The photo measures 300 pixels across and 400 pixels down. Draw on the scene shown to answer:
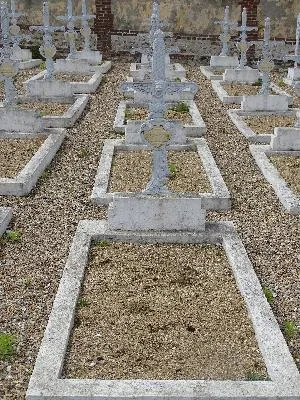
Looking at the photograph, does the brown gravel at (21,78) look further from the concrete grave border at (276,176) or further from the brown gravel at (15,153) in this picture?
the concrete grave border at (276,176)

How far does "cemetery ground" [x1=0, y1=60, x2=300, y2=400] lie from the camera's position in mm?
4215

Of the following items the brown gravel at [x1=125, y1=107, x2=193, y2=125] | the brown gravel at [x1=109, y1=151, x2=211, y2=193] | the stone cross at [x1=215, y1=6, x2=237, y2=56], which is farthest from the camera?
the stone cross at [x1=215, y1=6, x2=237, y2=56]

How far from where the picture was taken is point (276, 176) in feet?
26.1

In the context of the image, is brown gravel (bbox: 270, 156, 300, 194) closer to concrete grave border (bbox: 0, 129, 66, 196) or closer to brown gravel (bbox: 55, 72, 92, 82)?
concrete grave border (bbox: 0, 129, 66, 196)

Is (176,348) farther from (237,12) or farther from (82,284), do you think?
(237,12)

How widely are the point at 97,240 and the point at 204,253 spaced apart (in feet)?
3.65

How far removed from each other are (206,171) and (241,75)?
845 cm

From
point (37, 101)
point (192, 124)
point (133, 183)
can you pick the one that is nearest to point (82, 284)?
point (133, 183)

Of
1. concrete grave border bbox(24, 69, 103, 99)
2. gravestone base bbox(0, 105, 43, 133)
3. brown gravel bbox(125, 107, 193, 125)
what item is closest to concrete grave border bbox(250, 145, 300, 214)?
brown gravel bbox(125, 107, 193, 125)

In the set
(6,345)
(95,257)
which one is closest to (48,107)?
(95,257)

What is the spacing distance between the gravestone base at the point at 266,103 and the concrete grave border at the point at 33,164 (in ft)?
13.4

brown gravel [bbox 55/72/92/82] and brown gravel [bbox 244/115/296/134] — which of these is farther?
brown gravel [bbox 55/72/92/82]

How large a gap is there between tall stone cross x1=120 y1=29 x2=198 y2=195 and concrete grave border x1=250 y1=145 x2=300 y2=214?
173cm

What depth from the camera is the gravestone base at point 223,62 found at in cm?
1894
